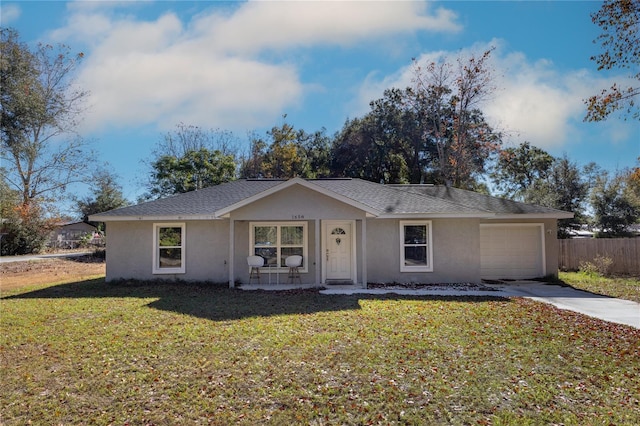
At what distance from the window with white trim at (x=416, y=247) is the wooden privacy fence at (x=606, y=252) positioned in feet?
32.6

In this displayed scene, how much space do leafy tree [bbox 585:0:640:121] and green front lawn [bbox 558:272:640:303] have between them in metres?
5.62

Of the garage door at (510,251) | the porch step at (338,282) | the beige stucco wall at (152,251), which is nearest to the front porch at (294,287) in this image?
the porch step at (338,282)

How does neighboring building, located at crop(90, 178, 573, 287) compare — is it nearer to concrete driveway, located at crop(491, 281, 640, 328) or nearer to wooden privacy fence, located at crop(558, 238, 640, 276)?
concrete driveway, located at crop(491, 281, 640, 328)

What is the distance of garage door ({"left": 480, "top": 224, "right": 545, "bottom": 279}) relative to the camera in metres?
16.2

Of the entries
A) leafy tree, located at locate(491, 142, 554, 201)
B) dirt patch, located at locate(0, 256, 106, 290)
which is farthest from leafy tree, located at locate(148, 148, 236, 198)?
leafy tree, located at locate(491, 142, 554, 201)

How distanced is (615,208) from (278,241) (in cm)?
2593

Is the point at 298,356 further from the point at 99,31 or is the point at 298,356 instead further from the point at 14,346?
the point at 99,31

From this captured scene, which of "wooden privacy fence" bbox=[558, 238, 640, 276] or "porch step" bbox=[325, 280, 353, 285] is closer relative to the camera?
"porch step" bbox=[325, 280, 353, 285]

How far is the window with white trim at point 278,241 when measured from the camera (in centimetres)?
1407

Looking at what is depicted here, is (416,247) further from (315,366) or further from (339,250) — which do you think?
(315,366)

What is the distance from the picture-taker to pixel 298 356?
20.1 feet

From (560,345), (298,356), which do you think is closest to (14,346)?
(298,356)

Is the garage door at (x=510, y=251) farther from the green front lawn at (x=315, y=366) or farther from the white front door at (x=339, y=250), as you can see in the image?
the green front lawn at (x=315, y=366)

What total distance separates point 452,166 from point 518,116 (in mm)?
5416
